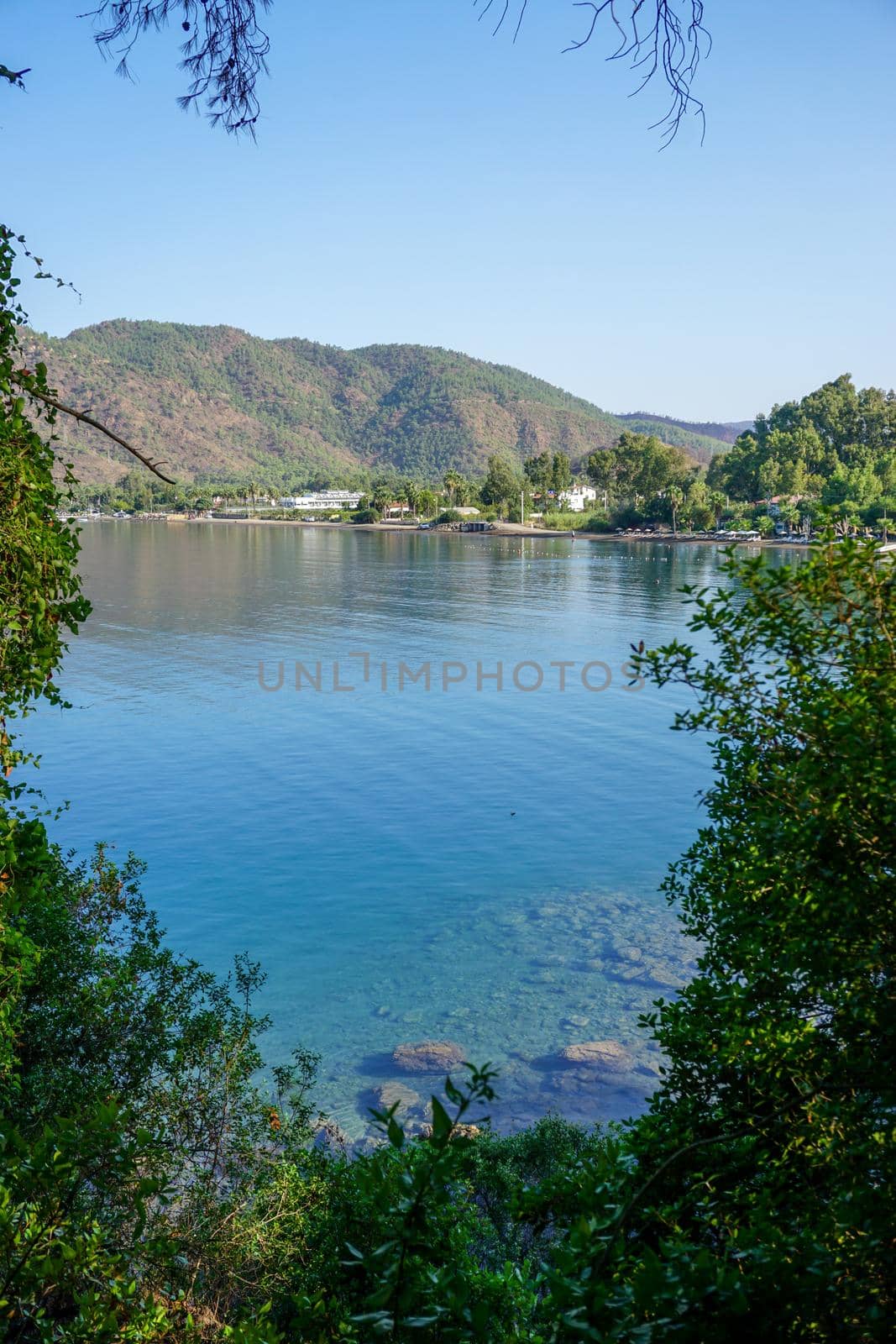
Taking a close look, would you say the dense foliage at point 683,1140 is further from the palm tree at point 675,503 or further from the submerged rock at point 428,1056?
the palm tree at point 675,503

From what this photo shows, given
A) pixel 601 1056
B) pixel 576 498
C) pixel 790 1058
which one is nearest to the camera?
pixel 790 1058

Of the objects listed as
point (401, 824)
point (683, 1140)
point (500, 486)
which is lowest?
point (401, 824)

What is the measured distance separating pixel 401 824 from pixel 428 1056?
1011 cm

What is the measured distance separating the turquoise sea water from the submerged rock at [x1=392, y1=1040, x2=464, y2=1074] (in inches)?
8.0

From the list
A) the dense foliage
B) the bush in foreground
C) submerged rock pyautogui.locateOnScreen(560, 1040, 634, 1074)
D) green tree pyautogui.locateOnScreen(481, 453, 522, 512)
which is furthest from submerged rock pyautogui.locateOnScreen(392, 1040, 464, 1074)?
green tree pyautogui.locateOnScreen(481, 453, 522, 512)

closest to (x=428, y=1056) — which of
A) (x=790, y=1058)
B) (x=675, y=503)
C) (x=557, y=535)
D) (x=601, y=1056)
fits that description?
(x=601, y=1056)

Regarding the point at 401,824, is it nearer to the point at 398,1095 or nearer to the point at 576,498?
the point at 398,1095

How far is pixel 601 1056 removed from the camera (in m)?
13.9

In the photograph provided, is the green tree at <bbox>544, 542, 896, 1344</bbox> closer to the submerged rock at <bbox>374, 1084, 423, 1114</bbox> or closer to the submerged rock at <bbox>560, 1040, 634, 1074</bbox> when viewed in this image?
the submerged rock at <bbox>374, 1084, 423, 1114</bbox>

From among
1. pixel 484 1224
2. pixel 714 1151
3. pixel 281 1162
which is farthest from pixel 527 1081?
pixel 714 1151

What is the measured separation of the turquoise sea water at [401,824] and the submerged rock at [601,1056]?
16 cm

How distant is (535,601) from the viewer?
68.9 meters

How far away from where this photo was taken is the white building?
181250 millimetres

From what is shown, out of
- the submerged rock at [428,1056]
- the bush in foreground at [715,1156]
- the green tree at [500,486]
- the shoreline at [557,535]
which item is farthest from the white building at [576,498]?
the bush in foreground at [715,1156]
